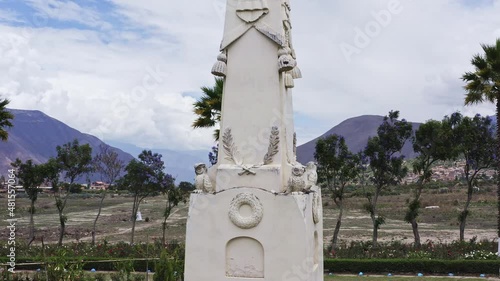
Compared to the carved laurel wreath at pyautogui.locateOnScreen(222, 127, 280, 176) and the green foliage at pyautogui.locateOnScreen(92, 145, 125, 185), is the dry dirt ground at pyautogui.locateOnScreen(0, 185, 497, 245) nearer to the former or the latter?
the green foliage at pyautogui.locateOnScreen(92, 145, 125, 185)

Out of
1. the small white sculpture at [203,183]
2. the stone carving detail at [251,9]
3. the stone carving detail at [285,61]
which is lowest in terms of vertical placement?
the small white sculpture at [203,183]

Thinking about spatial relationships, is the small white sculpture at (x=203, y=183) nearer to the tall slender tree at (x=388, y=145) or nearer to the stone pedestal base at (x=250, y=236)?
the stone pedestal base at (x=250, y=236)

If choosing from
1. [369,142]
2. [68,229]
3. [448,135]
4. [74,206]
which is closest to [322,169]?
[369,142]

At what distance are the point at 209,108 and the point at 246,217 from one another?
9248mm

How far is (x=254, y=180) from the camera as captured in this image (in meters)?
10.8

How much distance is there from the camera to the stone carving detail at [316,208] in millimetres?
11227

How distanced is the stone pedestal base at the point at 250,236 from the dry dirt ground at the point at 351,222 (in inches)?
794

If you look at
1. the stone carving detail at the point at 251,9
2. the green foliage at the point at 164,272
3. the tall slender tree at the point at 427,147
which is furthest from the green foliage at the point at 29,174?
the stone carving detail at the point at 251,9

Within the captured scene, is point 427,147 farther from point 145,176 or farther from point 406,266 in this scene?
point 145,176

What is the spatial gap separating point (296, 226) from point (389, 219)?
3394 centimetres

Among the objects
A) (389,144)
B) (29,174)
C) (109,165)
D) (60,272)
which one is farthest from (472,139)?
(29,174)

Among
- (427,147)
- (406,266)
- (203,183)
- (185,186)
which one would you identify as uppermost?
(427,147)

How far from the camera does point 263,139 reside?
11.0m

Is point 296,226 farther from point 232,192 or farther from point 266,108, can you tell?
point 266,108
